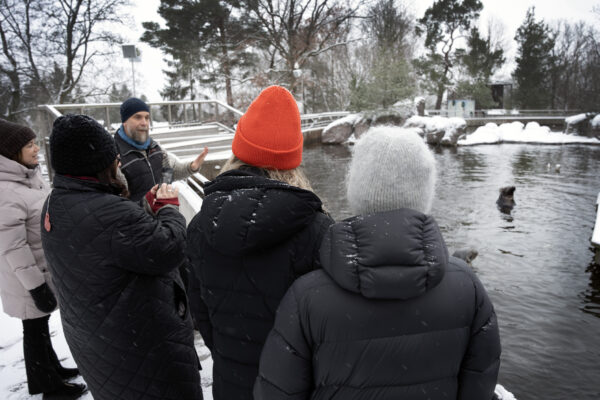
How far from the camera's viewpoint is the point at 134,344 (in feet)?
5.26

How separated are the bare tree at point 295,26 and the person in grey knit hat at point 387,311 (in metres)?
24.6

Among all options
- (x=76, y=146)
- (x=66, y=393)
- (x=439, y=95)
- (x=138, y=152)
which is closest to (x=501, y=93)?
(x=439, y=95)

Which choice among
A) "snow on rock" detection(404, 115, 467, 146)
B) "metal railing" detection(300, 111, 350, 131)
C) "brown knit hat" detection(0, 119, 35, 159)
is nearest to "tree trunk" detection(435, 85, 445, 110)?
"metal railing" detection(300, 111, 350, 131)

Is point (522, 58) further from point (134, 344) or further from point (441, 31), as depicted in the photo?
point (134, 344)

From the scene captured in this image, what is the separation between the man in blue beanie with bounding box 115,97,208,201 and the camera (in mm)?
2828

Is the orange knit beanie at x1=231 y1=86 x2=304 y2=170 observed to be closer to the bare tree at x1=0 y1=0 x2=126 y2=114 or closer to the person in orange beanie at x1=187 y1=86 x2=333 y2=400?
the person in orange beanie at x1=187 y1=86 x2=333 y2=400

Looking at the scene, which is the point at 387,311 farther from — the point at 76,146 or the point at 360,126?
the point at 360,126

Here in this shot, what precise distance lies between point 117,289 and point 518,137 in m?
29.0

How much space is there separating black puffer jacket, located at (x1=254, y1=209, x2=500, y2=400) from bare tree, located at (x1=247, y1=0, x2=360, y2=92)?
2476 cm

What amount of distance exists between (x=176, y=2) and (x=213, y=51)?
3.60 m

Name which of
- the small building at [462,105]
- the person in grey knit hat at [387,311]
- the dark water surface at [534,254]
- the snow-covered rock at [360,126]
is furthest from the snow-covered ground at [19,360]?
the small building at [462,105]

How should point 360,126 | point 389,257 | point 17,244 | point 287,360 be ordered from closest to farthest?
point 389,257, point 287,360, point 17,244, point 360,126

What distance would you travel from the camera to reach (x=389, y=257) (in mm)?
936

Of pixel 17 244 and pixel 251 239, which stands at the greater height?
pixel 251 239
